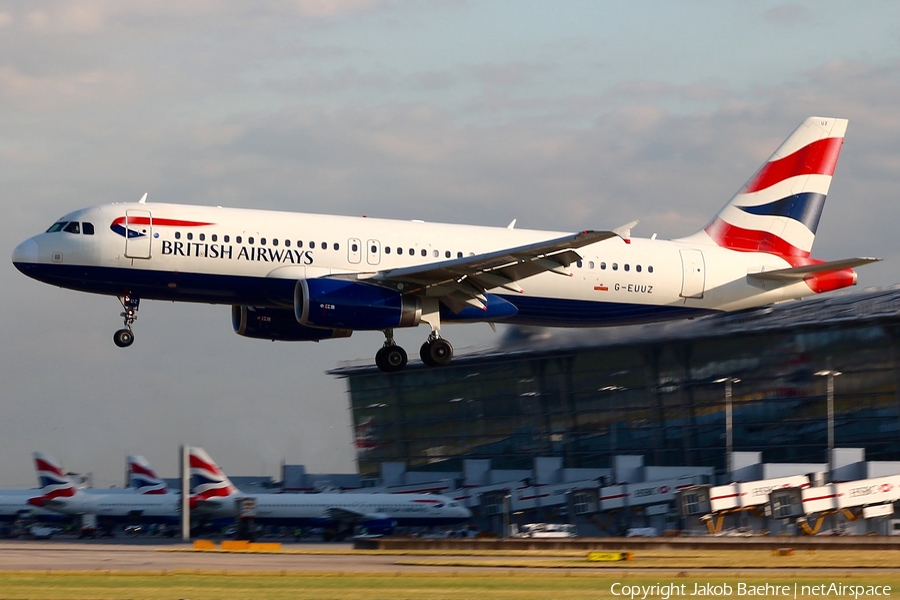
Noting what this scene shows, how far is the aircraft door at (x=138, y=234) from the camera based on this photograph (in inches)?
1435

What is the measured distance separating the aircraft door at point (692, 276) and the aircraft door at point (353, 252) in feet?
37.1

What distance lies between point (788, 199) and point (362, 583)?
22497 millimetres

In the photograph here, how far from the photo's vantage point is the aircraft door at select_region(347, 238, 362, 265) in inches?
1492

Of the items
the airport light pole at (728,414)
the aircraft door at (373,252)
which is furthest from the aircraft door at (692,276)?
the airport light pole at (728,414)

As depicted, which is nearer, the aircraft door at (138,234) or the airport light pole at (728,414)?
the aircraft door at (138,234)

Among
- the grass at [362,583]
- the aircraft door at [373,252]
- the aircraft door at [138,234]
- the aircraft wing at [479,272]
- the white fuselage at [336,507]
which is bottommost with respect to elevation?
the grass at [362,583]

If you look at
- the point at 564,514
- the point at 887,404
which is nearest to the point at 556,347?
the point at 564,514

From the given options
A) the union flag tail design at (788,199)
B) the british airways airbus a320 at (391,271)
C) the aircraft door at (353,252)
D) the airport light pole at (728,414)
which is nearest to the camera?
the british airways airbus a320 at (391,271)

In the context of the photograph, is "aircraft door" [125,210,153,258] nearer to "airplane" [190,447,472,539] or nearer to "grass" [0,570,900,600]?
"grass" [0,570,900,600]

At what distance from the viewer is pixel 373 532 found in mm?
62750

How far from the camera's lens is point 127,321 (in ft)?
125

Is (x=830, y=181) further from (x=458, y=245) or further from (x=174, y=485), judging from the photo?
(x=174, y=485)

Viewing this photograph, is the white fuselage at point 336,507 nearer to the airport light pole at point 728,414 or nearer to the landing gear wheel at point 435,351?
the airport light pole at point 728,414

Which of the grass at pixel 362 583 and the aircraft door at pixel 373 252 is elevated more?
the aircraft door at pixel 373 252
